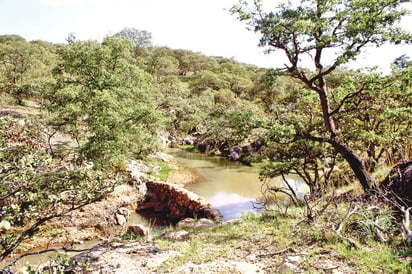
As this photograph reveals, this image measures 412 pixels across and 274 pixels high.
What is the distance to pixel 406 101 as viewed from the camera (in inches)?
351

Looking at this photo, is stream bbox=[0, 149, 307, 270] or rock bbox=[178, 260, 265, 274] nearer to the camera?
rock bbox=[178, 260, 265, 274]

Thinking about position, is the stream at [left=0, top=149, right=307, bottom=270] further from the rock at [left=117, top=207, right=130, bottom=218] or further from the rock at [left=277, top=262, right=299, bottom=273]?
the rock at [left=277, top=262, right=299, bottom=273]

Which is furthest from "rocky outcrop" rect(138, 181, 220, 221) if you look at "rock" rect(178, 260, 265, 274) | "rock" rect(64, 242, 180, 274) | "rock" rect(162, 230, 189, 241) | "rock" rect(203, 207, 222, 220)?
"rock" rect(178, 260, 265, 274)

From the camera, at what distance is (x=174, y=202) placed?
44.2ft

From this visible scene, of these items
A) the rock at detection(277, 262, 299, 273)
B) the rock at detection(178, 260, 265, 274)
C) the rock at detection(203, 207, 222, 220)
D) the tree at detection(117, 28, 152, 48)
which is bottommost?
the rock at detection(203, 207, 222, 220)

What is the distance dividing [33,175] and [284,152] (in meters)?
6.01

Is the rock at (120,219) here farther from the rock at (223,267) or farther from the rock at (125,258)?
the rock at (223,267)

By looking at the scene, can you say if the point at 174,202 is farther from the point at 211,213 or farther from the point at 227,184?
the point at 227,184

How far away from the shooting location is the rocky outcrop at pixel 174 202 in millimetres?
12352

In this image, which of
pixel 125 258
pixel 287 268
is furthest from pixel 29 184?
pixel 287 268

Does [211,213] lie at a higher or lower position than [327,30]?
lower

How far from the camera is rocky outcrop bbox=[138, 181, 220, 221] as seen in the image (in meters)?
12.4

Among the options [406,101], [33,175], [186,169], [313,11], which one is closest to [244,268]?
[33,175]

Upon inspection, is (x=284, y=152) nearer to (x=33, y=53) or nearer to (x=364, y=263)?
(x=364, y=263)
